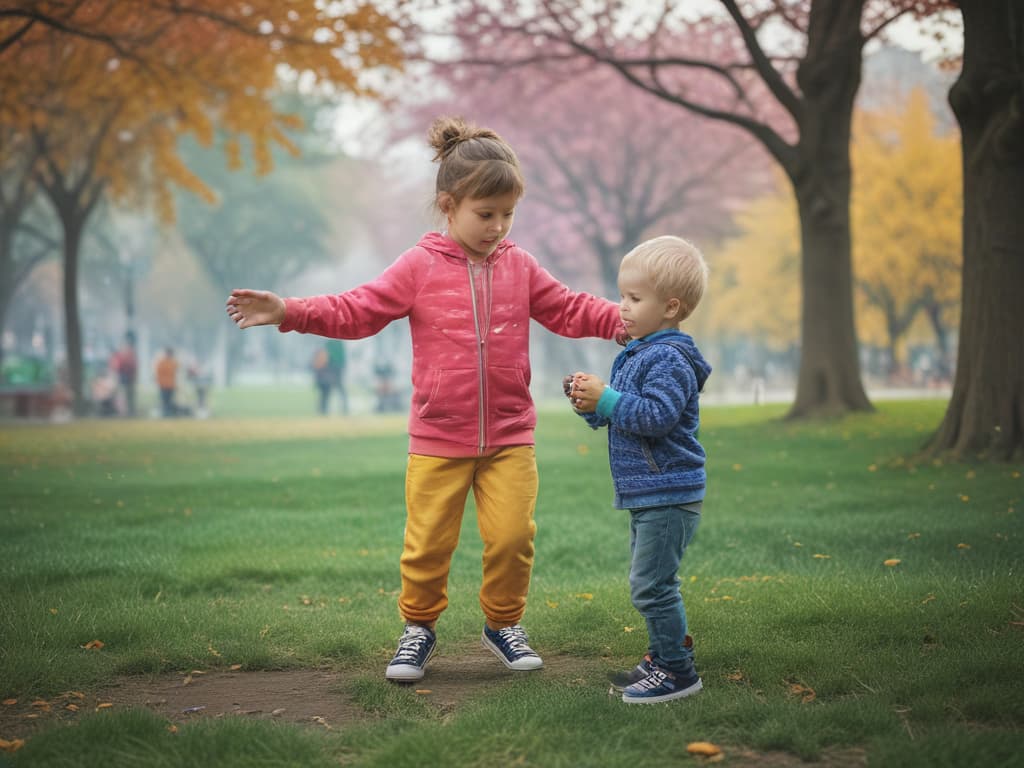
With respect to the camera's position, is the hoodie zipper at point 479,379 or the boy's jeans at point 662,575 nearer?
the boy's jeans at point 662,575

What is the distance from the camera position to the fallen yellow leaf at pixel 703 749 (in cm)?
327

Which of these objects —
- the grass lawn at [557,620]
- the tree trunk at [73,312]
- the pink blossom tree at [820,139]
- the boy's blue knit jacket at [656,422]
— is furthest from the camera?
the tree trunk at [73,312]

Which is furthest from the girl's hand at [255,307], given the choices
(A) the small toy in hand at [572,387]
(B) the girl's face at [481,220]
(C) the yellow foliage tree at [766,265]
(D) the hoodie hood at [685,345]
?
(C) the yellow foliage tree at [766,265]

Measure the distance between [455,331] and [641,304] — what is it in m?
0.80

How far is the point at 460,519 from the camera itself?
14.3ft

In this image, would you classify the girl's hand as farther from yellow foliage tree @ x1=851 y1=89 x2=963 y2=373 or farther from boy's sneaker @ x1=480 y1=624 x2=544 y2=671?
yellow foliage tree @ x1=851 y1=89 x2=963 y2=373

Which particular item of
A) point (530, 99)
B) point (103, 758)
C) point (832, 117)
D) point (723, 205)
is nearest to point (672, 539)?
point (103, 758)

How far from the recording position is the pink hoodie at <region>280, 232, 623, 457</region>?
429 cm

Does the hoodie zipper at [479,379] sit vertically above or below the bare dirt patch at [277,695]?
above

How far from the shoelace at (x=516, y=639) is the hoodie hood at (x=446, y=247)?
4.93 feet

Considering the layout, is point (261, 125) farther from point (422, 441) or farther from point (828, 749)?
point (828, 749)

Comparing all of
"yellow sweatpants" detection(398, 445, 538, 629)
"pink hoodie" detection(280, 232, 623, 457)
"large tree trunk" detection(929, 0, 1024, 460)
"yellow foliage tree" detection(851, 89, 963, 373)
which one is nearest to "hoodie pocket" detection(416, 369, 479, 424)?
"pink hoodie" detection(280, 232, 623, 457)

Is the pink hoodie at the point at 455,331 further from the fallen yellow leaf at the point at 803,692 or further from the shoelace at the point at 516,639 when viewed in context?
the fallen yellow leaf at the point at 803,692

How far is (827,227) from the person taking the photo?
14875 mm
